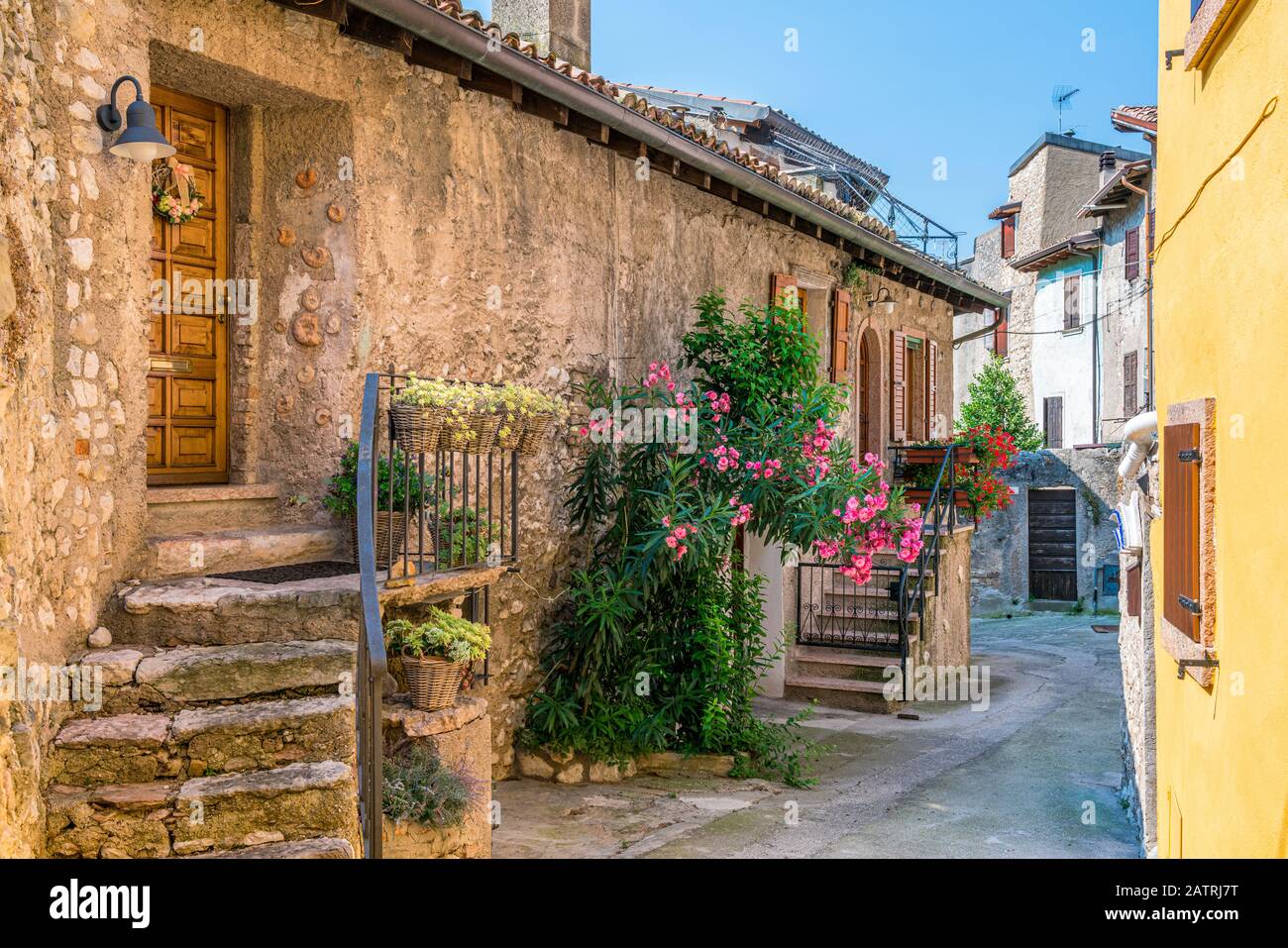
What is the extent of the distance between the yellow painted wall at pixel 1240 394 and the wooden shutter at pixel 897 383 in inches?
325

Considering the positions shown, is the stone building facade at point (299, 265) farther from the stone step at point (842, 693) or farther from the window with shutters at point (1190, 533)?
the window with shutters at point (1190, 533)

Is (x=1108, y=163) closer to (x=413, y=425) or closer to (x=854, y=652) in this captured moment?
(x=854, y=652)

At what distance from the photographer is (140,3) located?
4.82m

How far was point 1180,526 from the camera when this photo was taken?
4.64 metres

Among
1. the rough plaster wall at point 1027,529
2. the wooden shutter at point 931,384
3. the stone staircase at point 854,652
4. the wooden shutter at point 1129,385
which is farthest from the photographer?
the wooden shutter at point 1129,385

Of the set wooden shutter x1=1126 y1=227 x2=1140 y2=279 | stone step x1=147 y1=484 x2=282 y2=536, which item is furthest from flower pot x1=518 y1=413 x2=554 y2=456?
wooden shutter x1=1126 y1=227 x2=1140 y2=279

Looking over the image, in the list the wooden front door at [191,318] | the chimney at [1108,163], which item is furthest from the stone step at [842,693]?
the chimney at [1108,163]

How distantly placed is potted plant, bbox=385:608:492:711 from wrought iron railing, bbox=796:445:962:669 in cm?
633

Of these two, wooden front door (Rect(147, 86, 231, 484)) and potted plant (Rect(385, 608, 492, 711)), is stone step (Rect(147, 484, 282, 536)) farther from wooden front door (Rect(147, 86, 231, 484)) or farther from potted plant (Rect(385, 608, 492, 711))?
potted plant (Rect(385, 608, 492, 711))

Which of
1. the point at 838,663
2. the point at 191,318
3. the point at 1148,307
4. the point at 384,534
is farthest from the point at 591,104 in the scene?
the point at 1148,307

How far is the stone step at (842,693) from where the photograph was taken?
10.5 m

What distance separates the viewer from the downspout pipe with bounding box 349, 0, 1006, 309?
5.67 m

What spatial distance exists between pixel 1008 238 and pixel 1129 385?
8.37 meters

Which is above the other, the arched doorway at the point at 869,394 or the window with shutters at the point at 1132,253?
the window with shutters at the point at 1132,253
